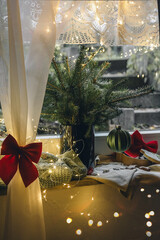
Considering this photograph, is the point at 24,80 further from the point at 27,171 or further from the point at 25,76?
the point at 27,171

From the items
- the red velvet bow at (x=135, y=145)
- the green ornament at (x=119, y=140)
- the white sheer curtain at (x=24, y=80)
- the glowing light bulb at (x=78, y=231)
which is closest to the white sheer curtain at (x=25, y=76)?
the white sheer curtain at (x=24, y=80)

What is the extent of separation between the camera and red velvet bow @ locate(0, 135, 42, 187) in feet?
2.66

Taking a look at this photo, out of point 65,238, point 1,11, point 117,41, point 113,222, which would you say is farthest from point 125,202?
point 1,11

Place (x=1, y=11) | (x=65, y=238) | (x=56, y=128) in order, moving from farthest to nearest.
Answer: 1. (x=56, y=128)
2. (x=65, y=238)
3. (x=1, y=11)

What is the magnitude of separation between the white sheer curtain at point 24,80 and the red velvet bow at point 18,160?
3 cm

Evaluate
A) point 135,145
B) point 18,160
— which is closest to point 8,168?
point 18,160

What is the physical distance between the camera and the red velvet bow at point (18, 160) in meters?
0.81

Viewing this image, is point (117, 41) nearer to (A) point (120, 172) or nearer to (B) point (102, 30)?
(B) point (102, 30)

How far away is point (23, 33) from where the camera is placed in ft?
2.90

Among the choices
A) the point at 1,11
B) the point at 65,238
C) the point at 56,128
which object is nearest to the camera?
the point at 1,11

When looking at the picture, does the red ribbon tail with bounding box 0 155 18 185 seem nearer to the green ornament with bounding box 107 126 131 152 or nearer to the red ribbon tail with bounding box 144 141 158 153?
the green ornament with bounding box 107 126 131 152

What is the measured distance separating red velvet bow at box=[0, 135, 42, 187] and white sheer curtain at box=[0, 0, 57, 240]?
0.03 metres

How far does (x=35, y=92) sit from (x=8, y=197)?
0.39 m

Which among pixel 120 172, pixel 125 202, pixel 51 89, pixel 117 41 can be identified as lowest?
pixel 125 202
